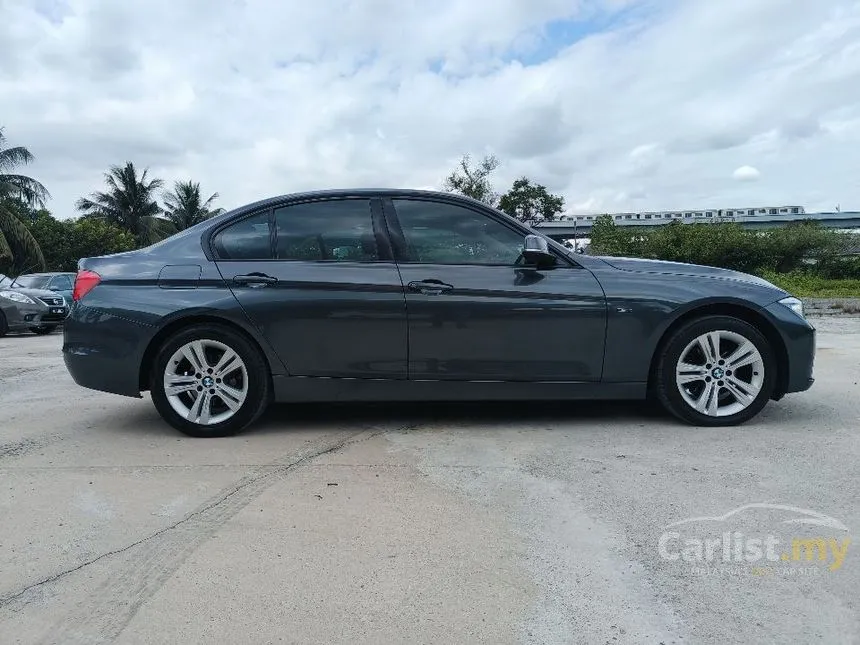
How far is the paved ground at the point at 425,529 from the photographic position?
2162 millimetres

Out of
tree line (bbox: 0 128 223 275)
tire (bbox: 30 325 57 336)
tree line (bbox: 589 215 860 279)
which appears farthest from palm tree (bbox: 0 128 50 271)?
tree line (bbox: 589 215 860 279)

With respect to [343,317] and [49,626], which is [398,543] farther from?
[343,317]

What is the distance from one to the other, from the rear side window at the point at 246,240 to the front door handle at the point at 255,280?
148 millimetres

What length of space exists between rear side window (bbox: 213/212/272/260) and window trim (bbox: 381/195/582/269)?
2.56 ft

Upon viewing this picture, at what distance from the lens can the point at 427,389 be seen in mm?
4266

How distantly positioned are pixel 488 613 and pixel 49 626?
4.54 feet

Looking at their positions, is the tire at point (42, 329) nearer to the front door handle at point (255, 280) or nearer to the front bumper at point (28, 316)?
the front bumper at point (28, 316)

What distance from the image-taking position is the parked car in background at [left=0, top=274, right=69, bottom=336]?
13.5 metres

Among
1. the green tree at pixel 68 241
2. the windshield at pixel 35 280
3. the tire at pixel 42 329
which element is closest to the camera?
the tire at pixel 42 329

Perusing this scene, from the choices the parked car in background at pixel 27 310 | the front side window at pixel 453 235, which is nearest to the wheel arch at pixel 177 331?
the front side window at pixel 453 235

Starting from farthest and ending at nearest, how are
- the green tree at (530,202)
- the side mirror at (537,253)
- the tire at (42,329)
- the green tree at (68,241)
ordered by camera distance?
the green tree at (530,202) → the green tree at (68,241) → the tire at (42,329) → the side mirror at (537,253)

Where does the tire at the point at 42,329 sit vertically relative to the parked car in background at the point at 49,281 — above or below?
below

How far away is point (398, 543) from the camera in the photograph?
107 inches

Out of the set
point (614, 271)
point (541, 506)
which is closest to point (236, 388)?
point (541, 506)
